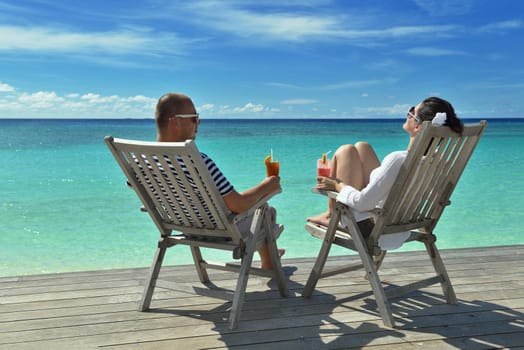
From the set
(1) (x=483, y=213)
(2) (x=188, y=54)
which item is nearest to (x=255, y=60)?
(2) (x=188, y=54)

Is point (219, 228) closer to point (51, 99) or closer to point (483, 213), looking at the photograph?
point (483, 213)

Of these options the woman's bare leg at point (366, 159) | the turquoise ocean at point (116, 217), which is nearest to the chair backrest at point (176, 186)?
the woman's bare leg at point (366, 159)

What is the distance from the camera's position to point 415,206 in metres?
2.94

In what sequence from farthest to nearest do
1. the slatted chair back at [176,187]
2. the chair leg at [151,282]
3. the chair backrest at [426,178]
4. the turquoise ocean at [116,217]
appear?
1. the turquoise ocean at [116,217]
2. the chair leg at [151,282]
3. the chair backrest at [426,178]
4. the slatted chair back at [176,187]

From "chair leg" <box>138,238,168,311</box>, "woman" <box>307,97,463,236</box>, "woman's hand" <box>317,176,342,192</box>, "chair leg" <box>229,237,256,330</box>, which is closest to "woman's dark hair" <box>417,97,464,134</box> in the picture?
"woman" <box>307,97,463,236</box>

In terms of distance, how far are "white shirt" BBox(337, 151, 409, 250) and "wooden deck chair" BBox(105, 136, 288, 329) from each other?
473 mm

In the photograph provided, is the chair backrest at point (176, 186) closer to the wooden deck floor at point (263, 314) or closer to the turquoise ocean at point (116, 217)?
the wooden deck floor at point (263, 314)

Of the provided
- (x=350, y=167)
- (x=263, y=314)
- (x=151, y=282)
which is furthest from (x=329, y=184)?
(x=151, y=282)

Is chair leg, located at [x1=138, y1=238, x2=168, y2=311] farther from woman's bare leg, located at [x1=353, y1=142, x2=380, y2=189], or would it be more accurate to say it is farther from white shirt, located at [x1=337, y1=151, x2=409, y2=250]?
woman's bare leg, located at [x1=353, y1=142, x2=380, y2=189]

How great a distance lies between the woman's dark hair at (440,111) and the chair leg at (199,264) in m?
1.61

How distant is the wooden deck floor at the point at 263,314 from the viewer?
2.59m

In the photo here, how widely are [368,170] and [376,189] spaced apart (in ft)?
1.29

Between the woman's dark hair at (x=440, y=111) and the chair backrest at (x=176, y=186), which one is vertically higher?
the woman's dark hair at (x=440, y=111)

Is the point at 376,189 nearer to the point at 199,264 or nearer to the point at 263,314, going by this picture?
the point at 263,314
